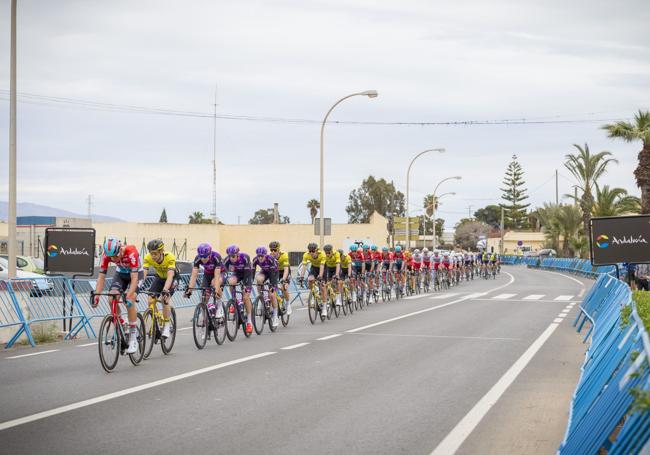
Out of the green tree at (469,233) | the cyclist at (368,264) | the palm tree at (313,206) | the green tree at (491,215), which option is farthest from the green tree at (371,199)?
the cyclist at (368,264)

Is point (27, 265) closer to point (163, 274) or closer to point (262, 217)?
point (163, 274)

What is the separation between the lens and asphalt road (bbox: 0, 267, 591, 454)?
6.71m

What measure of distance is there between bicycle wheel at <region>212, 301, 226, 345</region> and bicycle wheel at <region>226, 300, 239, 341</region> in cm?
19

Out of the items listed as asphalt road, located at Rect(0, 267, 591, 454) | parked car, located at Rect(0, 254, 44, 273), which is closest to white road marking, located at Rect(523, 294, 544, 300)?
asphalt road, located at Rect(0, 267, 591, 454)

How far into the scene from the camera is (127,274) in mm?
11391

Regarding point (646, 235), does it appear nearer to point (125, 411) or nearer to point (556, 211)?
point (125, 411)

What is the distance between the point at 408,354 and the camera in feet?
40.7

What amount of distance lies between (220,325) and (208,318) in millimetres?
380

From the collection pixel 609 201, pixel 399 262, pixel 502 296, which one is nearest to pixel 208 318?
pixel 399 262

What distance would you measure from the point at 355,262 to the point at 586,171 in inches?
1449

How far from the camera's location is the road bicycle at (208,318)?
43.9 feet

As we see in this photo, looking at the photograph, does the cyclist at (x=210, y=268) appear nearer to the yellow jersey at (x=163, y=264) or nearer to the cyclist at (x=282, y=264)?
A: the yellow jersey at (x=163, y=264)

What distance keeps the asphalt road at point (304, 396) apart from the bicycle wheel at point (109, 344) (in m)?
0.17

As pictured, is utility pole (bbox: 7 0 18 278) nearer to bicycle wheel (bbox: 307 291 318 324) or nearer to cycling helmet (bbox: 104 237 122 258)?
cycling helmet (bbox: 104 237 122 258)
